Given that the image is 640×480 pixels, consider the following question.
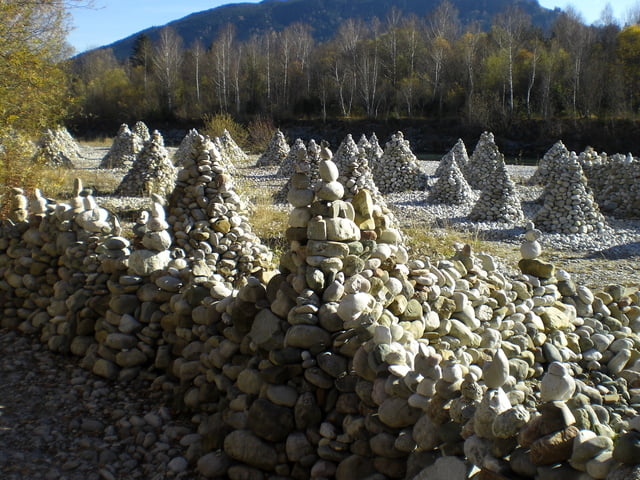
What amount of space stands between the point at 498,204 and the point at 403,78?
39.0 meters

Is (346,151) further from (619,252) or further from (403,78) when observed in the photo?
(403,78)

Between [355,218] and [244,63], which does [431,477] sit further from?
[244,63]

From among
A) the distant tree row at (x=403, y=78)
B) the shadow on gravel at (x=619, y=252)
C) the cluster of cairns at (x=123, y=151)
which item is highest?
the distant tree row at (x=403, y=78)

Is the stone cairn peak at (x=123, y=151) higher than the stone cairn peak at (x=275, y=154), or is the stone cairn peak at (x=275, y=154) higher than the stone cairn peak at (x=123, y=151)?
the stone cairn peak at (x=123, y=151)

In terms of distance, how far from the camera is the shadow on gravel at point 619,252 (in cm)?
920

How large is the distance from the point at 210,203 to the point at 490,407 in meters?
3.55

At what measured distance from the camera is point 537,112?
39.8m

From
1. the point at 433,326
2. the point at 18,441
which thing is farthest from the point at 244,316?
the point at 18,441

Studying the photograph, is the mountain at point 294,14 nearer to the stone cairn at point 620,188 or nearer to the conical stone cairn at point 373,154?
the conical stone cairn at point 373,154

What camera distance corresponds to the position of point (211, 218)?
5242mm

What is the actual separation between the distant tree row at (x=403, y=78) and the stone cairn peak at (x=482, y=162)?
23507 millimetres

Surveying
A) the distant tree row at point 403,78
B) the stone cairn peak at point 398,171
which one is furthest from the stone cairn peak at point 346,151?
the distant tree row at point 403,78

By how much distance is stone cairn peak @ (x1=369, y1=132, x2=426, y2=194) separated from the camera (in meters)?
15.6

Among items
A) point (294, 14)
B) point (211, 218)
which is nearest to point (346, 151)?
point (211, 218)
